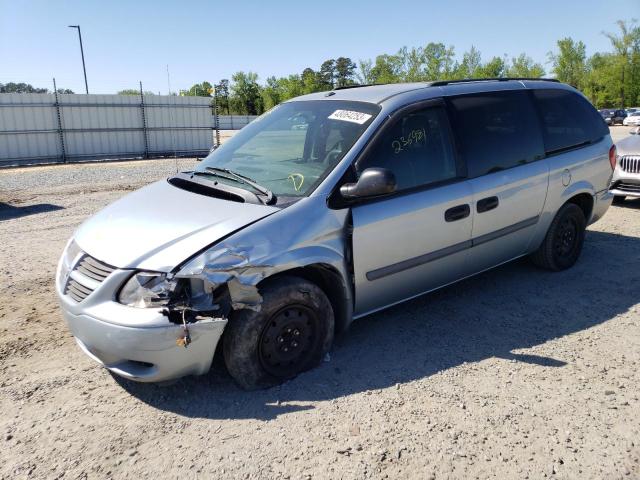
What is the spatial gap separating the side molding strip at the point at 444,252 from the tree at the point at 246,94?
2466 inches

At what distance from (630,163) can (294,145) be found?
665 cm

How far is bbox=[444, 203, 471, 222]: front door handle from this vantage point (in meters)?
3.87

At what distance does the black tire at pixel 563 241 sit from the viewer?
5.05 m

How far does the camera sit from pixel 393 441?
2.76m

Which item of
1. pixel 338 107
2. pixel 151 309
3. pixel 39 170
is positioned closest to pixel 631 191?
pixel 338 107

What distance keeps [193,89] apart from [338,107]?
79.6m

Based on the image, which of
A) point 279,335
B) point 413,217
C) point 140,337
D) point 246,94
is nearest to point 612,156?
point 413,217

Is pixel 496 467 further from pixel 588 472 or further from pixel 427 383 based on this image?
pixel 427 383

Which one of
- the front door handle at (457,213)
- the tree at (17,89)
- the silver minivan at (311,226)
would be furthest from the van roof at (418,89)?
the tree at (17,89)

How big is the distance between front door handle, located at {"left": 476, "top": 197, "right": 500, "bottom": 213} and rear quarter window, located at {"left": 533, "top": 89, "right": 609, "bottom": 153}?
1.00 meters

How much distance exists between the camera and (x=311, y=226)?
3217mm

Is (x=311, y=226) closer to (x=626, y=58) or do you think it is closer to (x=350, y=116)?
(x=350, y=116)

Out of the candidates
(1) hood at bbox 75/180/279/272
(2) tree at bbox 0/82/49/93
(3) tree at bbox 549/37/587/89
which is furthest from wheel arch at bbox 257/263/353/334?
(3) tree at bbox 549/37/587/89

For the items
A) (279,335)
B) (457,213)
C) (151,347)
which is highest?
(457,213)
